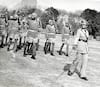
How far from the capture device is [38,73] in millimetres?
7883

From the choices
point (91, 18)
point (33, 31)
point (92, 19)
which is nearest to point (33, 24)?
point (33, 31)

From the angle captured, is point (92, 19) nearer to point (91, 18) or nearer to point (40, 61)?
point (91, 18)

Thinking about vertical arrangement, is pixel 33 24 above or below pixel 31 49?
above

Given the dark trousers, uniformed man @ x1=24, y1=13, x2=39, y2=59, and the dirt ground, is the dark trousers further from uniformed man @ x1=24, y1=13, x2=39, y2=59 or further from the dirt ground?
the dirt ground

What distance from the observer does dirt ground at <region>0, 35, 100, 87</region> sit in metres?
6.77

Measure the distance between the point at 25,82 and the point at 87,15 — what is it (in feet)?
76.9

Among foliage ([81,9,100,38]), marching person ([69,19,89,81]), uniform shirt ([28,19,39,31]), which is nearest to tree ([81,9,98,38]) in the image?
foliage ([81,9,100,38])

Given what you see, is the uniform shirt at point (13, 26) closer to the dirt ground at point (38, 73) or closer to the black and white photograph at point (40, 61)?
the black and white photograph at point (40, 61)

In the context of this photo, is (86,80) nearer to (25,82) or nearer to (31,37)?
(25,82)

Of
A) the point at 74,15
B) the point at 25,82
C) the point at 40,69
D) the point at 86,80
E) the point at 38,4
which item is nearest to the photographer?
the point at 25,82

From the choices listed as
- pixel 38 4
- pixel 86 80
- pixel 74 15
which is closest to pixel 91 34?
pixel 74 15

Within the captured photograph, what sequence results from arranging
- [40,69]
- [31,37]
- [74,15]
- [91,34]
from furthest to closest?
[74,15]
[91,34]
[31,37]
[40,69]

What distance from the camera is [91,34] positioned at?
2711 cm

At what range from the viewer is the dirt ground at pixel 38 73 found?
22.2 feet
